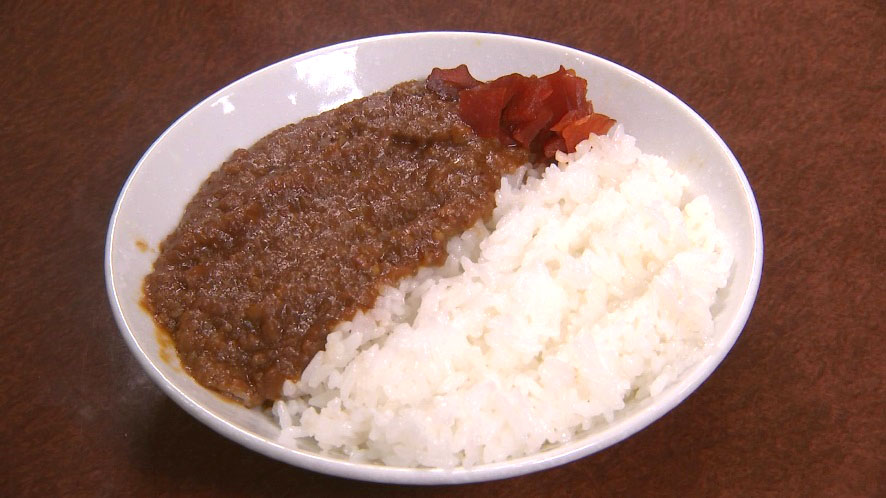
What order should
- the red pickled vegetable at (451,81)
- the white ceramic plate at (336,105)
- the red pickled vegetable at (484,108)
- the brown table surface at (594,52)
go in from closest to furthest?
1. the white ceramic plate at (336,105)
2. the brown table surface at (594,52)
3. the red pickled vegetable at (484,108)
4. the red pickled vegetable at (451,81)

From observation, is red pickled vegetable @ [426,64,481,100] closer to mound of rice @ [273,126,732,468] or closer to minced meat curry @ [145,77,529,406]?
minced meat curry @ [145,77,529,406]

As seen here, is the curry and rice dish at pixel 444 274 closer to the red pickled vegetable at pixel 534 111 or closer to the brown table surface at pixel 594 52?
the red pickled vegetable at pixel 534 111

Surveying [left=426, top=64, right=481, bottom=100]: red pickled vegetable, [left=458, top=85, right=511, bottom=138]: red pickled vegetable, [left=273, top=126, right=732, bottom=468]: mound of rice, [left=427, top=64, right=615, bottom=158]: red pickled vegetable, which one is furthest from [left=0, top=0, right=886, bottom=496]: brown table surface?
[left=458, top=85, right=511, bottom=138]: red pickled vegetable

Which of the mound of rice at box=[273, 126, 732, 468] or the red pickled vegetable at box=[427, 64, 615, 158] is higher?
the red pickled vegetable at box=[427, 64, 615, 158]

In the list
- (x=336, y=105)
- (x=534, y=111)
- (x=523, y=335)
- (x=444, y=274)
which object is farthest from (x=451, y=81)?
(x=523, y=335)

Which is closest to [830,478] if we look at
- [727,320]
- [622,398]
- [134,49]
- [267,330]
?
[727,320]

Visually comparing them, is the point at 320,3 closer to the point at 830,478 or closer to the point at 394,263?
the point at 394,263

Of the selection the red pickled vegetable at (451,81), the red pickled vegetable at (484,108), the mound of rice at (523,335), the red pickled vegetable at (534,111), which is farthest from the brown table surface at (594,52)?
the red pickled vegetable at (484,108)
